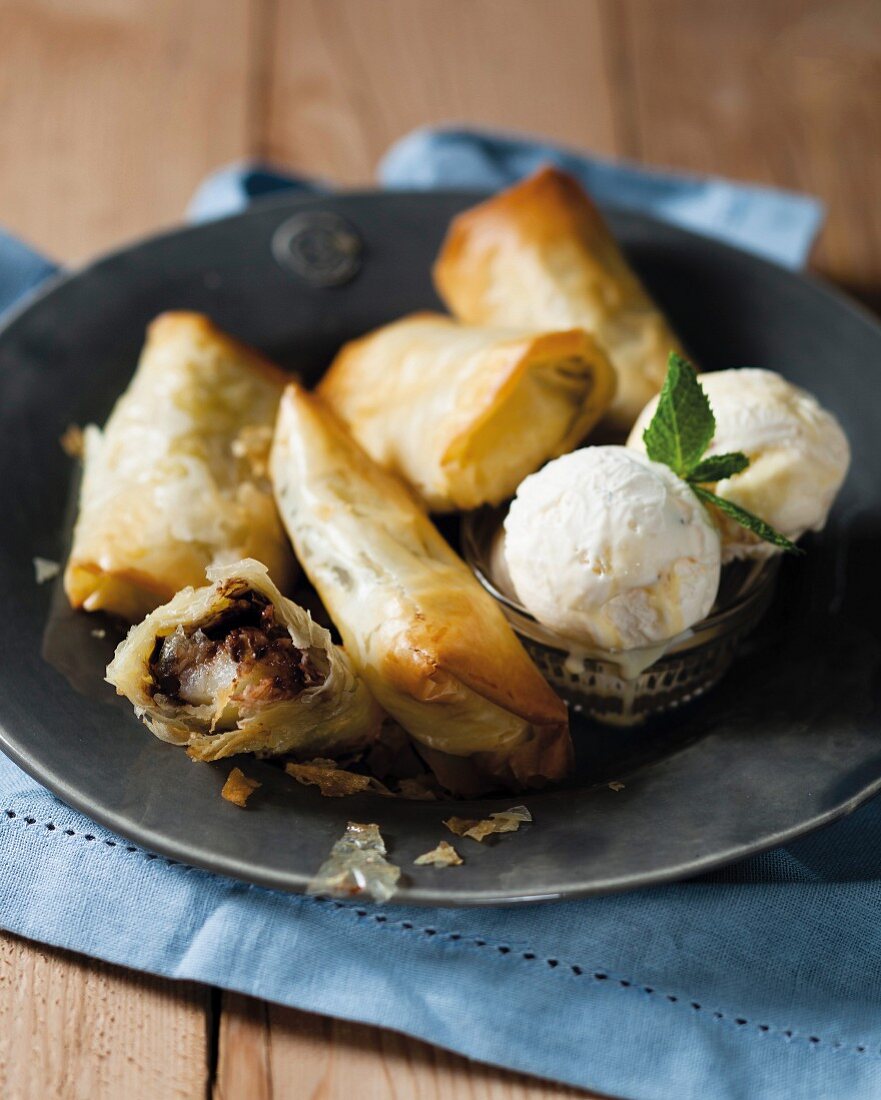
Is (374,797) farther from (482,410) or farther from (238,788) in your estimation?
(482,410)

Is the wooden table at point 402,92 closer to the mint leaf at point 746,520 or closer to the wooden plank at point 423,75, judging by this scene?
the wooden plank at point 423,75

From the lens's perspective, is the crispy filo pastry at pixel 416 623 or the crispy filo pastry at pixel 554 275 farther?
the crispy filo pastry at pixel 554 275

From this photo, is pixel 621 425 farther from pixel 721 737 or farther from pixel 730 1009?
pixel 730 1009

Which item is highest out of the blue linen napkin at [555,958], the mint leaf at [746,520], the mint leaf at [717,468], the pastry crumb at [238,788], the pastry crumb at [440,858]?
the mint leaf at [717,468]

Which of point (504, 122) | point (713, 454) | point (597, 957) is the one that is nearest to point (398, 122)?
point (504, 122)

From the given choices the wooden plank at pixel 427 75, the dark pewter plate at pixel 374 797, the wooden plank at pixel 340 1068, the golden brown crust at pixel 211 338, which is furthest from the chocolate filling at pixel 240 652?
the wooden plank at pixel 427 75

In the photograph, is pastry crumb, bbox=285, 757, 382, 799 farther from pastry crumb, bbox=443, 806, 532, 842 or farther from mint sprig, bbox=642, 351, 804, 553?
mint sprig, bbox=642, 351, 804, 553
